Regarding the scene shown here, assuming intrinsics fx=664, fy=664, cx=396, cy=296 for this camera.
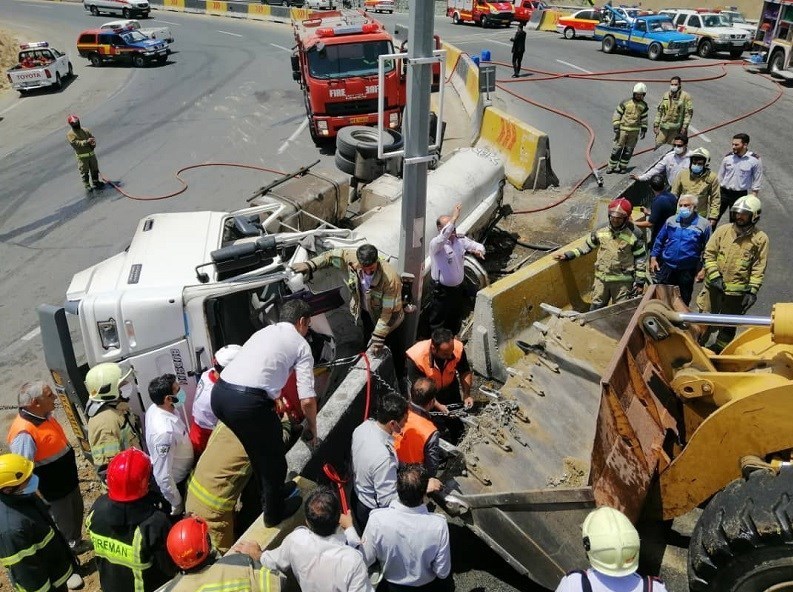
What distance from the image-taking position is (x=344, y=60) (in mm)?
14633

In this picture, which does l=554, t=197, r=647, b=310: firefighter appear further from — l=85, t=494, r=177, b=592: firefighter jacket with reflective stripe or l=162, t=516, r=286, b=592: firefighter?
l=85, t=494, r=177, b=592: firefighter jacket with reflective stripe

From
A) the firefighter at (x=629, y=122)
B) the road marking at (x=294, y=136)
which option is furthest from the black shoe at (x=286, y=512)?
the road marking at (x=294, y=136)

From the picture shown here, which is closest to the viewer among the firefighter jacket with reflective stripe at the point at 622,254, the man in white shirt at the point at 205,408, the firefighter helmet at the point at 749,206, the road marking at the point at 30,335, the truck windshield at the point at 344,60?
the man in white shirt at the point at 205,408

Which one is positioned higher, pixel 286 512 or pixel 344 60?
pixel 344 60

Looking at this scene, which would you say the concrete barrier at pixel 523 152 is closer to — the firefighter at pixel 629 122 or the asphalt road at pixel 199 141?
the asphalt road at pixel 199 141

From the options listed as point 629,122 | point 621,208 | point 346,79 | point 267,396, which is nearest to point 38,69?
point 346,79

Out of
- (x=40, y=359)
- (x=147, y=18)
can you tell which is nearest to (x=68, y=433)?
(x=40, y=359)

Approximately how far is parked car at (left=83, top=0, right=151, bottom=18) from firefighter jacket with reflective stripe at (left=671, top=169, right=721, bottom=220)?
37.1 m

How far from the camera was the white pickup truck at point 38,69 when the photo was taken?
897 inches

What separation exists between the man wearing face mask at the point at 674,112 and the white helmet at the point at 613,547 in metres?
10.0

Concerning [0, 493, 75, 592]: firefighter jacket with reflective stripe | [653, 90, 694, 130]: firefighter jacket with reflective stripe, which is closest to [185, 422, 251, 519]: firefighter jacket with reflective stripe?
[0, 493, 75, 592]: firefighter jacket with reflective stripe

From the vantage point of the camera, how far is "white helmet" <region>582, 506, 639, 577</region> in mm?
3021

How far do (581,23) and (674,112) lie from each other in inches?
748

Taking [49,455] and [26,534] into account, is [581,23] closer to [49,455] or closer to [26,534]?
[49,455]
